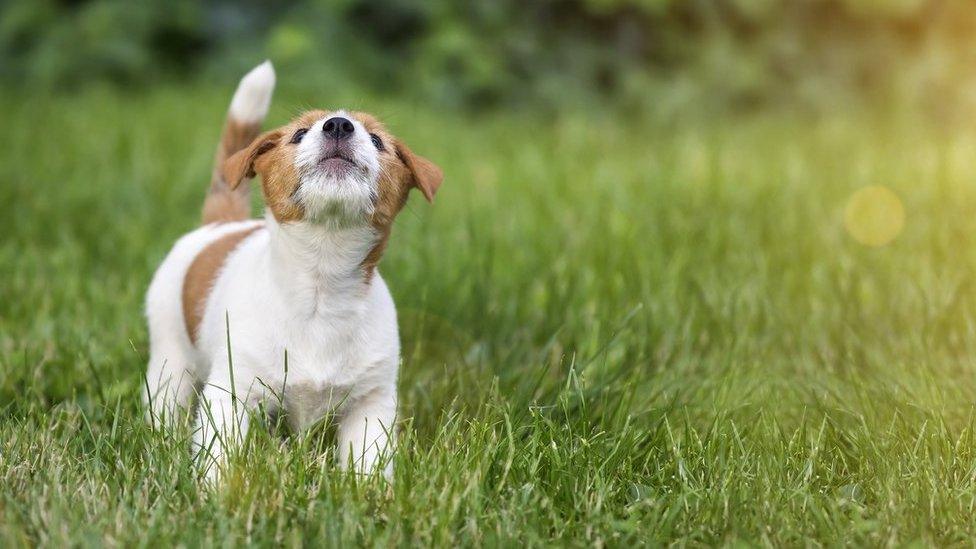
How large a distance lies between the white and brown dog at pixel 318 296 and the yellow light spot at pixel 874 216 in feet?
9.37

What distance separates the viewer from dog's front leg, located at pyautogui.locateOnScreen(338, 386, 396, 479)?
259cm

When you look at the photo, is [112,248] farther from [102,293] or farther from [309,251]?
[309,251]

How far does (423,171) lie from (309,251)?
0.33 m

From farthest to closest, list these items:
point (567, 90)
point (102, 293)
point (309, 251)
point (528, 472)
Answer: point (567, 90)
point (102, 293)
point (309, 251)
point (528, 472)

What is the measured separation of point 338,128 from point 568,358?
1.16 metres

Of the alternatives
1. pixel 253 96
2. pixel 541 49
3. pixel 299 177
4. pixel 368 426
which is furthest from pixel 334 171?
pixel 541 49

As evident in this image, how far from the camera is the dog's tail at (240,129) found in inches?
127

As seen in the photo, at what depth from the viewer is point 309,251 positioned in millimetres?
2611

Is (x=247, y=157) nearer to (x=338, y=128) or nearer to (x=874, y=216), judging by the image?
(x=338, y=128)

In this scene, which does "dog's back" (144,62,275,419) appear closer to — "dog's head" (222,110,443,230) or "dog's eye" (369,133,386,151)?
"dog's head" (222,110,443,230)

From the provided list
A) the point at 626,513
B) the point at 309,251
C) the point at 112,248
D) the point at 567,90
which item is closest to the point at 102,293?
the point at 112,248

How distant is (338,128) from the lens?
8.25ft

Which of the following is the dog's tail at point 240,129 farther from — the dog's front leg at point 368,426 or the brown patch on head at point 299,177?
the dog's front leg at point 368,426

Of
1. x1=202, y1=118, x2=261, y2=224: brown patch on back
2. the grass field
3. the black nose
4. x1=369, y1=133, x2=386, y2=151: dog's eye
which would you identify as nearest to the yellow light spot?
the grass field
